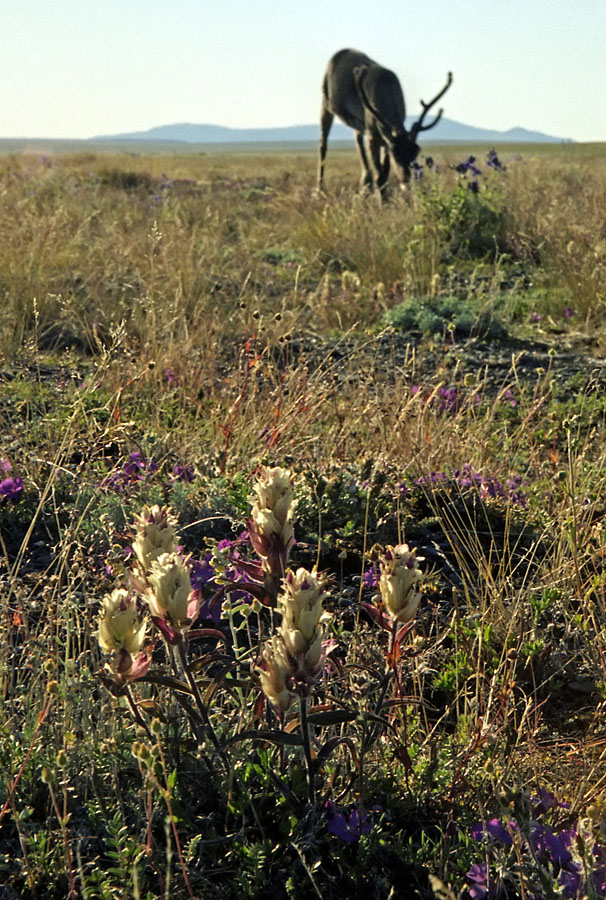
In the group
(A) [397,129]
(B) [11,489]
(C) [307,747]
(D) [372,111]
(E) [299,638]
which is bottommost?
(B) [11,489]

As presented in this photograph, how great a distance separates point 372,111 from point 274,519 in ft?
42.9

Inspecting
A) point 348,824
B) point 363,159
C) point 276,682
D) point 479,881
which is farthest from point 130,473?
point 363,159

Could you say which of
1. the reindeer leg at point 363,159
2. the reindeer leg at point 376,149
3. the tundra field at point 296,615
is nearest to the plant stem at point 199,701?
the tundra field at point 296,615

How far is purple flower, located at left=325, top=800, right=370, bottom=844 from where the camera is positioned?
173 centimetres

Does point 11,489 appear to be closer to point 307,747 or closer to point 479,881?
point 307,747

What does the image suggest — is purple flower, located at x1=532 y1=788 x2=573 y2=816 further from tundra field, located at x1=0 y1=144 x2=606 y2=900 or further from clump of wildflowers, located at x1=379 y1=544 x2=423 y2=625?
clump of wildflowers, located at x1=379 y1=544 x2=423 y2=625

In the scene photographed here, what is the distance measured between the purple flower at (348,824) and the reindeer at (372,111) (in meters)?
10.2

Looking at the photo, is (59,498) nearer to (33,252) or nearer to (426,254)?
(33,252)

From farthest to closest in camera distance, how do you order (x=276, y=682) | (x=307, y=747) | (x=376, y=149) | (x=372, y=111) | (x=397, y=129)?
(x=376, y=149)
(x=372, y=111)
(x=397, y=129)
(x=307, y=747)
(x=276, y=682)

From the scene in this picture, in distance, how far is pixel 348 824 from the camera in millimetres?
1777

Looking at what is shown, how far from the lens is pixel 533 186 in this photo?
12.4 meters

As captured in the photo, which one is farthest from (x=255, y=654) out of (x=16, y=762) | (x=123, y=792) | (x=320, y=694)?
(x=16, y=762)

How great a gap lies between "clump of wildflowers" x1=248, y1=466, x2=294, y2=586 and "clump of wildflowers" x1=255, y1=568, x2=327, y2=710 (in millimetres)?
164

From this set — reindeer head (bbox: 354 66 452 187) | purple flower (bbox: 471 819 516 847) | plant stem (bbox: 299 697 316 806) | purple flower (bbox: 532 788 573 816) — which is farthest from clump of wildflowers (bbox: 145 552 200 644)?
reindeer head (bbox: 354 66 452 187)
